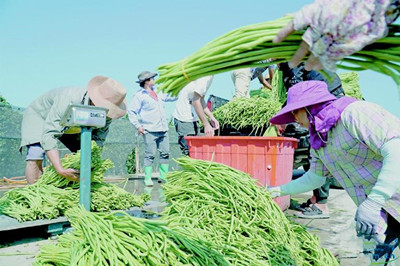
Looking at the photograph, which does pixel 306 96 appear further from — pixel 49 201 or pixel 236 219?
pixel 49 201

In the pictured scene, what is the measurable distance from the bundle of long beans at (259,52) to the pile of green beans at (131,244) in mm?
880

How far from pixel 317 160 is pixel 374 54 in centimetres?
143

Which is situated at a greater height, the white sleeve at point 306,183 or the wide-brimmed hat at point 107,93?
the wide-brimmed hat at point 107,93

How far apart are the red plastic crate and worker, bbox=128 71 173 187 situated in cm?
223

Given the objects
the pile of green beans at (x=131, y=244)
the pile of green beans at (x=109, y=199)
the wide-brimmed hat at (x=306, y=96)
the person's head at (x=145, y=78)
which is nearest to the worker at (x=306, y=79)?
the wide-brimmed hat at (x=306, y=96)

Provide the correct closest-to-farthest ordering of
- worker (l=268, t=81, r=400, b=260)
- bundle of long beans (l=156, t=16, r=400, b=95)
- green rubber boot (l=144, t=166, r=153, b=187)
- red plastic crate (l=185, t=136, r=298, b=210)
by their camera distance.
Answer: bundle of long beans (l=156, t=16, r=400, b=95), worker (l=268, t=81, r=400, b=260), red plastic crate (l=185, t=136, r=298, b=210), green rubber boot (l=144, t=166, r=153, b=187)

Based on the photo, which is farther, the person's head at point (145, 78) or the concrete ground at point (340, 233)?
the person's head at point (145, 78)

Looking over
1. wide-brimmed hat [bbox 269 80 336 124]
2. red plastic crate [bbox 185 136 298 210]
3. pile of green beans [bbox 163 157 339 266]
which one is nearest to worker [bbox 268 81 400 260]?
wide-brimmed hat [bbox 269 80 336 124]

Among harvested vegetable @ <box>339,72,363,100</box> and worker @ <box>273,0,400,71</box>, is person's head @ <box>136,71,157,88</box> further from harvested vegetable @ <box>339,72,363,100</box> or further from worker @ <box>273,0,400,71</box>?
worker @ <box>273,0,400,71</box>

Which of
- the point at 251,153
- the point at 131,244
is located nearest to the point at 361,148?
the point at 131,244

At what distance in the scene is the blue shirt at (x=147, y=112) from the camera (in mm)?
6312

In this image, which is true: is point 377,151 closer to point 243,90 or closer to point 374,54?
point 374,54

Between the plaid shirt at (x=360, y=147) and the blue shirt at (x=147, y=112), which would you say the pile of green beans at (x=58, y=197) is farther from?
the plaid shirt at (x=360, y=147)

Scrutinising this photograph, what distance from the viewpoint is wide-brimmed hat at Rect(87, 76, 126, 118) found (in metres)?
3.70
